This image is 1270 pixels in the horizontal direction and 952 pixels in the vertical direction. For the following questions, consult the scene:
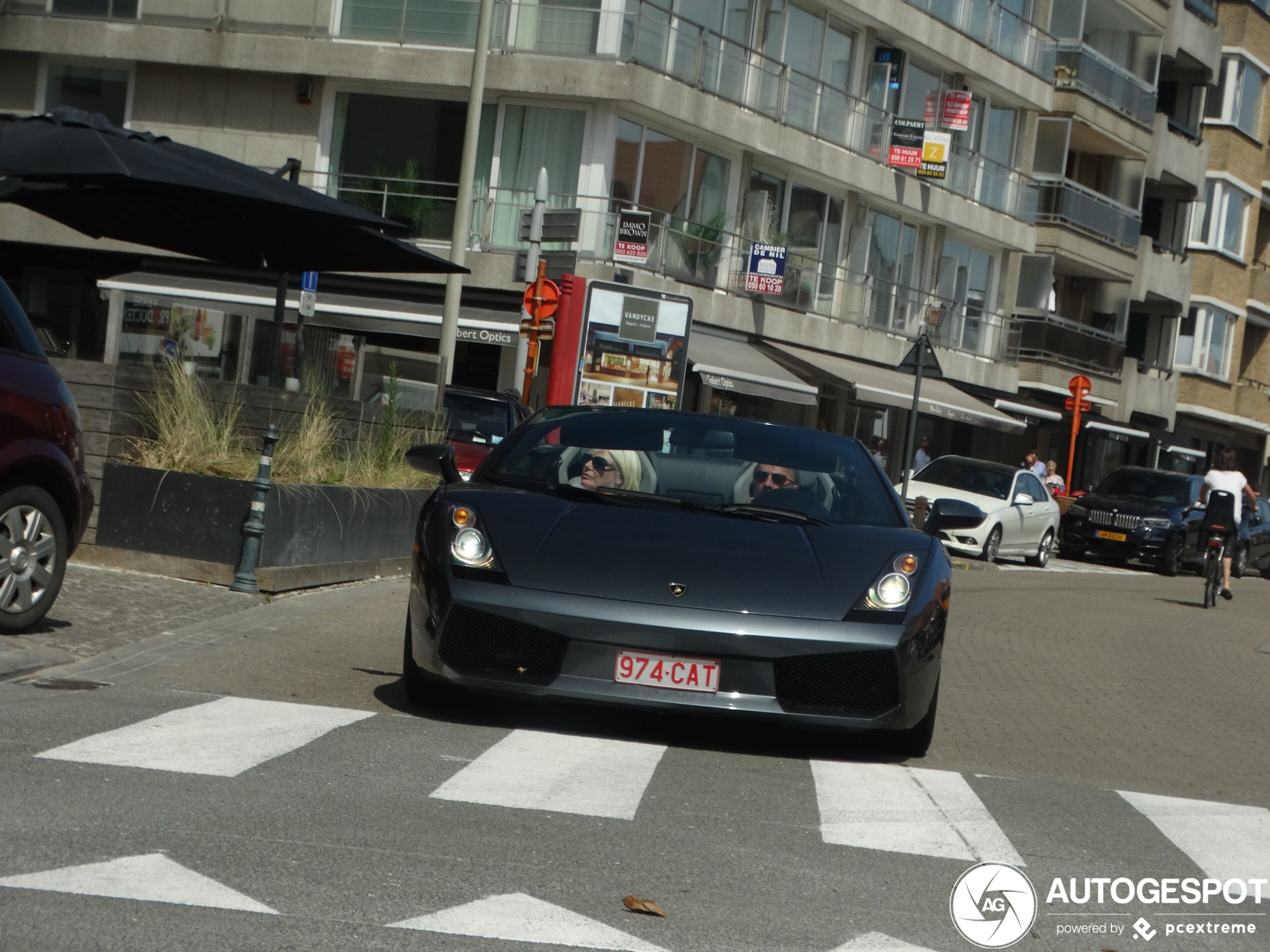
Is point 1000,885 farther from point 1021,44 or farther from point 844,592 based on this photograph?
point 1021,44

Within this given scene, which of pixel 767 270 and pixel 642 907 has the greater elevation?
pixel 767 270

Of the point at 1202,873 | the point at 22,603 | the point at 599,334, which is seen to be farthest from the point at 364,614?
the point at 599,334

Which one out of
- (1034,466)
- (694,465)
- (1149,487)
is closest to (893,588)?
(694,465)

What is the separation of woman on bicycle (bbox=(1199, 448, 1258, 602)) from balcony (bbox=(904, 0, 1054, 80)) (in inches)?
694

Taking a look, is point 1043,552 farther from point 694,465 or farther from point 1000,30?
point 694,465

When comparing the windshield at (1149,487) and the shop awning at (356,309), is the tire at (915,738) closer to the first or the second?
the shop awning at (356,309)

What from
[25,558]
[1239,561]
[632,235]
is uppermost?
[632,235]

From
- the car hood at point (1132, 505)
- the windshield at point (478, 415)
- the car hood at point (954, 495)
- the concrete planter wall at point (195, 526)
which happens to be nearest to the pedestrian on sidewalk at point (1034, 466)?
the car hood at point (1132, 505)

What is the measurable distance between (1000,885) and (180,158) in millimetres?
9506

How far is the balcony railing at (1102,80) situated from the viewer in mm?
45781

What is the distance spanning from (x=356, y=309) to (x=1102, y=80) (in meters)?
24.9

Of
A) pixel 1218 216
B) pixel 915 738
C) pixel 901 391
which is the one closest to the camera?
pixel 915 738

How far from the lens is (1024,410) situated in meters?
44.1

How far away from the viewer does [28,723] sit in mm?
6555
